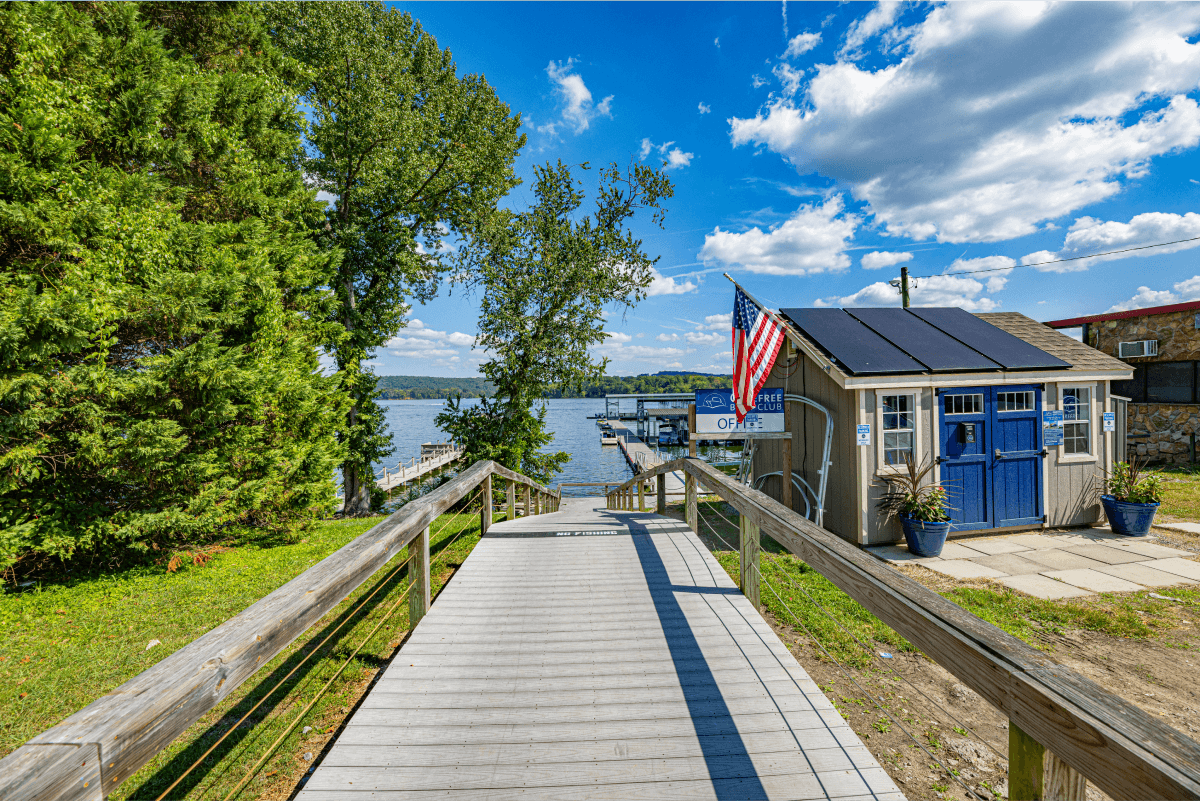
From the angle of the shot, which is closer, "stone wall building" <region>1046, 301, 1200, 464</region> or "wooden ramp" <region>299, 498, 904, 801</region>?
"wooden ramp" <region>299, 498, 904, 801</region>

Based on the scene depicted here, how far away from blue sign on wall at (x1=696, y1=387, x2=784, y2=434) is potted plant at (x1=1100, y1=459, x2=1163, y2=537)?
18.6 ft

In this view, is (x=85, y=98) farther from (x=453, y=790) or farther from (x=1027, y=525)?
(x=1027, y=525)

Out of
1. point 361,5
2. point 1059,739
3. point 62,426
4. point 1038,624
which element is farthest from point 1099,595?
point 361,5

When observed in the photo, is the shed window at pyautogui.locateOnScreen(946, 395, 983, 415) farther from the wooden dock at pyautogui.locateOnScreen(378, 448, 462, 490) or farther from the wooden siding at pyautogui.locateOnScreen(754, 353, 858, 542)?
the wooden dock at pyautogui.locateOnScreen(378, 448, 462, 490)

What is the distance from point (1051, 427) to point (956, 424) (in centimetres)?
195

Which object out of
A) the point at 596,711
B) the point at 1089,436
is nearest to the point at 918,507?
the point at 1089,436

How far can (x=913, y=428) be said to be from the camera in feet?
26.6

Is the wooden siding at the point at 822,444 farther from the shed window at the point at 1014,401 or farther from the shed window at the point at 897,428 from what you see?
the shed window at the point at 1014,401

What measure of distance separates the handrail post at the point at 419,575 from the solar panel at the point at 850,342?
7023 mm

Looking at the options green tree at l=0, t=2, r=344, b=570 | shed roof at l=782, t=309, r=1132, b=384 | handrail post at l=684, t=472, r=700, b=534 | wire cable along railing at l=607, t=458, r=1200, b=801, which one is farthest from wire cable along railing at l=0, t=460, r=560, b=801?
shed roof at l=782, t=309, r=1132, b=384

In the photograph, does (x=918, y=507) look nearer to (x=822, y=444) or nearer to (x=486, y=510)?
(x=822, y=444)

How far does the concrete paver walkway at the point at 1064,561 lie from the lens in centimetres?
613

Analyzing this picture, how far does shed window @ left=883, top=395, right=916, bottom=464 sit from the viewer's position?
808cm

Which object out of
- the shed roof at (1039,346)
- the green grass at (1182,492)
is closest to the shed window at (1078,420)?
the shed roof at (1039,346)
